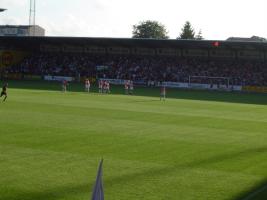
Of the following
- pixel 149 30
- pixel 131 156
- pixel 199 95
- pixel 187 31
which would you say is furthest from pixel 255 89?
pixel 149 30

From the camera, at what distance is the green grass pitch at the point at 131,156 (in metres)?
13.4

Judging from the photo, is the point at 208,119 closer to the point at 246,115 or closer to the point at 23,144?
the point at 246,115

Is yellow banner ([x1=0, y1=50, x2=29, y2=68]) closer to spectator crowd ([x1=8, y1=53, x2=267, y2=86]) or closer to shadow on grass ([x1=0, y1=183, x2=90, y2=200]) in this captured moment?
spectator crowd ([x1=8, y1=53, x2=267, y2=86])

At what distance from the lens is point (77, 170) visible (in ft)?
50.4

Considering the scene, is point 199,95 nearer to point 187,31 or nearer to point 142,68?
point 142,68

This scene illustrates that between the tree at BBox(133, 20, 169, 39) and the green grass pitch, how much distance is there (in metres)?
147

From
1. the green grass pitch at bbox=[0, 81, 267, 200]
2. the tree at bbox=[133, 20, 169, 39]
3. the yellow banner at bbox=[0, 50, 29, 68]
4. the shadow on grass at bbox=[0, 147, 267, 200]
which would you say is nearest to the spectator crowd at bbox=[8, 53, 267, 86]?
the yellow banner at bbox=[0, 50, 29, 68]

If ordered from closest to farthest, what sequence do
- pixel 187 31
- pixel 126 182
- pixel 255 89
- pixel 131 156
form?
pixel 126 182 → pixel 131 156 → pixel 255 89 → pixel 187 31

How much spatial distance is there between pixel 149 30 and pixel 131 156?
162 metres

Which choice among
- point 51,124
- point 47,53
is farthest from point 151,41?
point 51,124

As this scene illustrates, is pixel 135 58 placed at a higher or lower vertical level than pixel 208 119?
higher

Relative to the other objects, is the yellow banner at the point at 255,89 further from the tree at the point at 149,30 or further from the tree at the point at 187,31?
the tree at the point at 149,30

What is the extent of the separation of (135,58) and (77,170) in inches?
2694

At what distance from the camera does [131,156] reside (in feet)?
58.4
